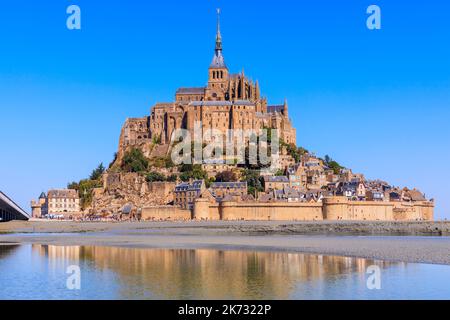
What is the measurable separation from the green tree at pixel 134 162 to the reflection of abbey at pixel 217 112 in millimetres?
4401

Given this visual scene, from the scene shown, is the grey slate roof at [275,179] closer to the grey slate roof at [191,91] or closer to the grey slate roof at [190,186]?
the grey slate roof at [190,186]

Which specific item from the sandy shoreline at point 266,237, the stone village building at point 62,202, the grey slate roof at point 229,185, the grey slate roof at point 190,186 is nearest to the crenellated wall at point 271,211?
the grey slate roof at point 190,186

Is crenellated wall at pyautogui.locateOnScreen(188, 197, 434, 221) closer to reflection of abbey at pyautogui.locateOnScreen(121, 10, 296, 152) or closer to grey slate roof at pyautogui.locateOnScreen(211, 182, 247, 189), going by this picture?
grey slate roof at pyautogui.locateOnScreen(211, 182, 247, 189)

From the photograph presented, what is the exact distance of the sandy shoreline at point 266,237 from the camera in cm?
3362

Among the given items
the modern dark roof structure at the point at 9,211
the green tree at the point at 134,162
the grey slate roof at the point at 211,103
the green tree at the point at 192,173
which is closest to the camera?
the modern dark roof structure at the point at 9,211

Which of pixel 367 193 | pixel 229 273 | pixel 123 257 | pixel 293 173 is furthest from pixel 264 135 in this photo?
pixel 229 273

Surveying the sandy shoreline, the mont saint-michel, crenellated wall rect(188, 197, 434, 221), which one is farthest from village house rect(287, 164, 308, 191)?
the sandy shoreline

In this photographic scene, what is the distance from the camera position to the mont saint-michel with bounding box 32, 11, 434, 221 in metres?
69.6

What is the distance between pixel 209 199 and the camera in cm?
6919

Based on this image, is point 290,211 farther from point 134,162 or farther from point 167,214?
point 134,162

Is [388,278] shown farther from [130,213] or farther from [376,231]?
[130,213]
